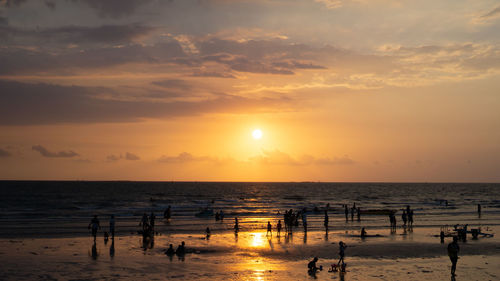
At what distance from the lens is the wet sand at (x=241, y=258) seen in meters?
21.3

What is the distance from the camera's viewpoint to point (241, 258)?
25984 millimetres

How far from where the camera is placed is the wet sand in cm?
2130

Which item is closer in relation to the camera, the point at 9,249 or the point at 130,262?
the point at 130,262

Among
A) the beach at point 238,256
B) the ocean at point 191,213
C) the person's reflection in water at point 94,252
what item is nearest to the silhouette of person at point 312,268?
the beach at point 238,256

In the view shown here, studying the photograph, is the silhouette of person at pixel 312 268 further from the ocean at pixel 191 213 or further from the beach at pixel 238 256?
the ocean at pixel 191 213

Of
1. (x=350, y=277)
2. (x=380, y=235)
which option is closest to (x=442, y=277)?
(x=350, y=277)

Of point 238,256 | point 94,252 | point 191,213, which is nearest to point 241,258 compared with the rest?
point 238,256

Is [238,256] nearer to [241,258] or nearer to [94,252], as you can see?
[241,258]

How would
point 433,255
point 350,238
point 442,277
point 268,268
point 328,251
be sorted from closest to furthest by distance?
point 442,277 < point 268,268 < point 433,255 < point 328,251 < point 350,238

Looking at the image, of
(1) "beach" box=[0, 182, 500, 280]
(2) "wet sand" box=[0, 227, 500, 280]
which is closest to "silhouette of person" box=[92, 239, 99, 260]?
(1) "beach" box=[0, 182, 500, 280]

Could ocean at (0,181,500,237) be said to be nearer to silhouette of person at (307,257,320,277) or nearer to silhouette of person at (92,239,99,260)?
silhouette of person at (92,239,99,260)

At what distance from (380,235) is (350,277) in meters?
17.3

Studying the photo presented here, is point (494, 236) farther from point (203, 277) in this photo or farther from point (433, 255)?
point (203, 277)

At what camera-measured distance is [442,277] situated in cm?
2053
